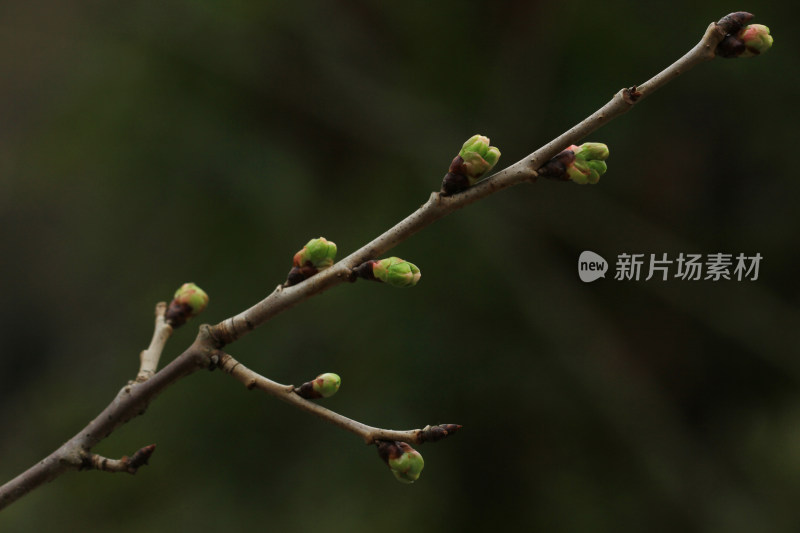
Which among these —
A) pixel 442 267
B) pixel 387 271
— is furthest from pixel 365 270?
pixel 442 267

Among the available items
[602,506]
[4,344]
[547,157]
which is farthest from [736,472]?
[4,344]

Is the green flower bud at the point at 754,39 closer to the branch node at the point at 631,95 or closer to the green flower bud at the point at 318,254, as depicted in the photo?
the branch node at the point at 631,95

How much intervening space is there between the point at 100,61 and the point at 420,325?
101 centimetres

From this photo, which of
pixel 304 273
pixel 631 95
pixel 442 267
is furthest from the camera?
pixel 442 267

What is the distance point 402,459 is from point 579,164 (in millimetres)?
245

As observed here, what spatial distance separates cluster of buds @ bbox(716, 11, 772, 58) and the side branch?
12.6 inches

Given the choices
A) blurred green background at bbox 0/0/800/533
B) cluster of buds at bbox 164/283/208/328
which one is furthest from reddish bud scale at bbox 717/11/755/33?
blurred green background at bbox 0/0/800/533

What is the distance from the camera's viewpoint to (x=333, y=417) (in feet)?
1.69

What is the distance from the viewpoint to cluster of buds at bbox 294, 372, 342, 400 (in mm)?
542

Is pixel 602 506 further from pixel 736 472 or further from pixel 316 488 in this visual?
pixel 316 488

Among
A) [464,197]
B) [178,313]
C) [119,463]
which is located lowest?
[119,463]

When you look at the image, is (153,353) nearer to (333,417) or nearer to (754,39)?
(333,417)

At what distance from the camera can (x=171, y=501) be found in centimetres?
148

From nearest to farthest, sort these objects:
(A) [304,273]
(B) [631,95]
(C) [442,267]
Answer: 1. (B) [631,95]
2. (A) [304,273]
3. (C) [442,267]
